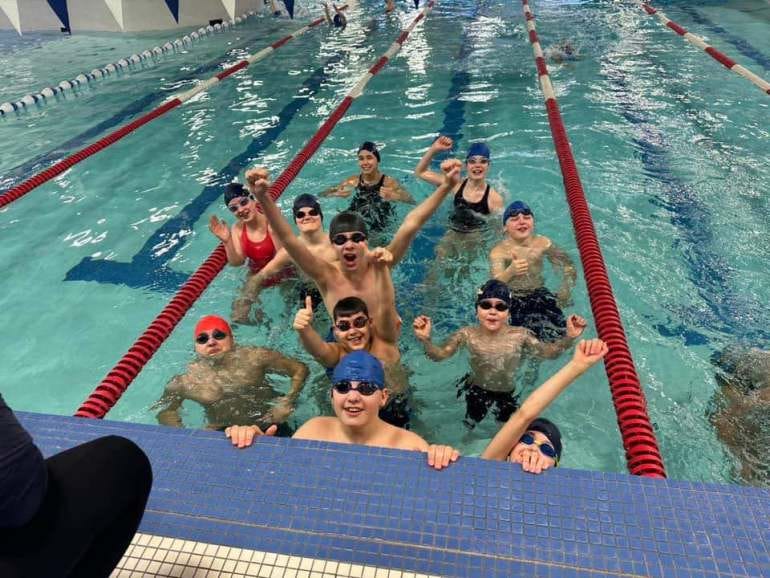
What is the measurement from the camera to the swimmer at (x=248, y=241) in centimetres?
421

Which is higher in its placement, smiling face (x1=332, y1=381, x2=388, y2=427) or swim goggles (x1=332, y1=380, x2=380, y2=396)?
swim goggles (x1=332, y1=380, x2=380, y2=396)

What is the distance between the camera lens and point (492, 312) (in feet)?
10.1

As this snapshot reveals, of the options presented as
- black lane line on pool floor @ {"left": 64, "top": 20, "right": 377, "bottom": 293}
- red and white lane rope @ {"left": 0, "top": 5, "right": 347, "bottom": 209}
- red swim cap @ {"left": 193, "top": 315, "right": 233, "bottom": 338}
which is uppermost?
red swim cap @ {"left": 193, "top": 315, "right": 233, "bottom": 338}

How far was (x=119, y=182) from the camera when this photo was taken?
6617 millimetres

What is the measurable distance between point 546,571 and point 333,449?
2.67 ft

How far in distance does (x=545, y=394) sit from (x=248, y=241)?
290 cm

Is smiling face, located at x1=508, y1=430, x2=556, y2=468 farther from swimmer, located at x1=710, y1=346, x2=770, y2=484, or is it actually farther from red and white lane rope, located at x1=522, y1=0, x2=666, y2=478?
swimmer, located at x1=710, y1=346, x2=770, y2=484

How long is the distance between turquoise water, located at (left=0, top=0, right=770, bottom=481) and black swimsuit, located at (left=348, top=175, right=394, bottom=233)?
0.45 meters

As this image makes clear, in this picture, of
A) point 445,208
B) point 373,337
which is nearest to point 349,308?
point 373,337

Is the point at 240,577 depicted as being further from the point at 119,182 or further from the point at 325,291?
the point at 119,182

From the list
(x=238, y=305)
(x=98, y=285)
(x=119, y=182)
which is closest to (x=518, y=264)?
(x=238, y=305)

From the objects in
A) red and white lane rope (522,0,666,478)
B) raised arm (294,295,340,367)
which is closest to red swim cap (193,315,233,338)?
raised arm (294,295,340,367)

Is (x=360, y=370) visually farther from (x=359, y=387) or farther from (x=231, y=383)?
(x=231, y=383)

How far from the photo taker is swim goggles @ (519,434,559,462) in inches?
83.9
